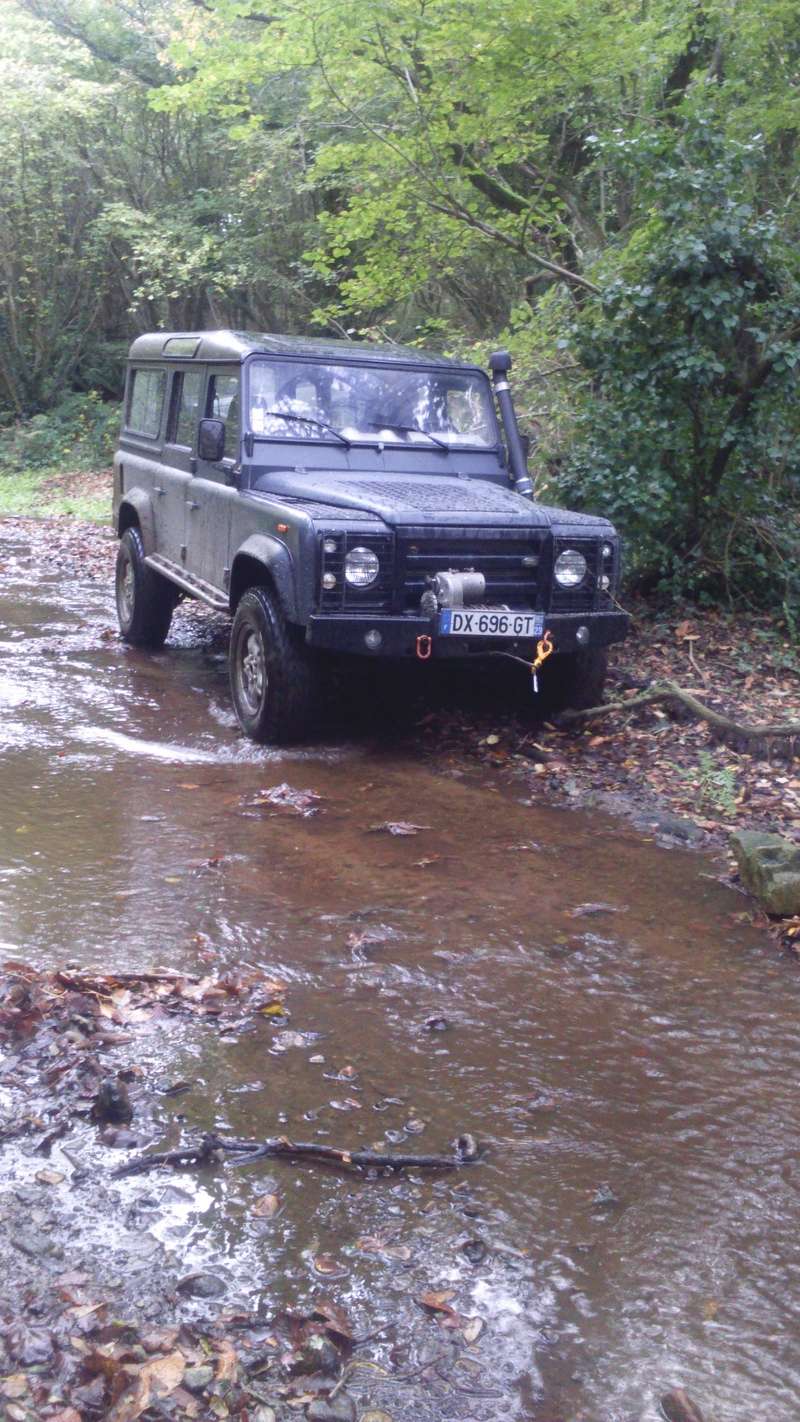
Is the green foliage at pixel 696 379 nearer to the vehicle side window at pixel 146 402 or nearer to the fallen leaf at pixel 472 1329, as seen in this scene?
the vehicle side window at pixel 146 402

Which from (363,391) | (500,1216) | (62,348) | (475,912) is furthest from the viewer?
(62,348)

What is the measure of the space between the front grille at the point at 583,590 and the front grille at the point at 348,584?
89cm

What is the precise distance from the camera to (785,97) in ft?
30.2

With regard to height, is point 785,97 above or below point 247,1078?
above

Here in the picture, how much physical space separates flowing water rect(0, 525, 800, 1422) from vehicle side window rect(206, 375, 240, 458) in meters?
1.77

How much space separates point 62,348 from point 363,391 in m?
20.1

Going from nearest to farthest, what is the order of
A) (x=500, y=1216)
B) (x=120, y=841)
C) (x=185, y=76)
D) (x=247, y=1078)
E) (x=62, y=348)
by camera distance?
(x=500, y=1216)
(x=247, y=1078)
(x=120, y=841)
(x=185, y=76)
(x=62, y=348)

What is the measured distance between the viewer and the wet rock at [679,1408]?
2.43 metres

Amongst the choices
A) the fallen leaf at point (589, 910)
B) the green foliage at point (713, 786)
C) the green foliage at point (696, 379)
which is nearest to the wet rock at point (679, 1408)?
the fallen leaf at point (589, 910)

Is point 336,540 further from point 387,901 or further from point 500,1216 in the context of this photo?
point 500,1216

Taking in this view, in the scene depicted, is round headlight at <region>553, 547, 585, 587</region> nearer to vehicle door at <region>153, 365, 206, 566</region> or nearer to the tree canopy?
the tree canopy

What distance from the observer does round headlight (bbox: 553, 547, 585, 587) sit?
661cm

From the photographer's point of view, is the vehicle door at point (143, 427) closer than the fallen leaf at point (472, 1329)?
No

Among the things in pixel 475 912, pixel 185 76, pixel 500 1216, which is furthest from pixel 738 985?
pixel 185 76
